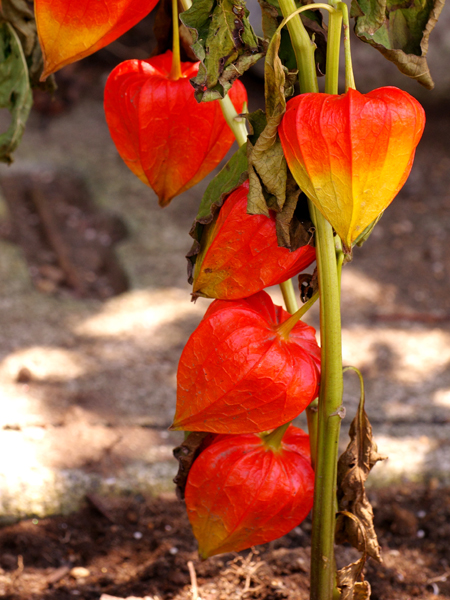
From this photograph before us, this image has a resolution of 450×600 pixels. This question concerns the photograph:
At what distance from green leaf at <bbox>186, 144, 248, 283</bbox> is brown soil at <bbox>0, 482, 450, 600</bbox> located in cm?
51

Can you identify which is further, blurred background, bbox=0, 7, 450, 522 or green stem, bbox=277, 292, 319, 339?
blurred background, bbox=0, 7, 450, 522

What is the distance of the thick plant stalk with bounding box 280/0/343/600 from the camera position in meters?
0.56

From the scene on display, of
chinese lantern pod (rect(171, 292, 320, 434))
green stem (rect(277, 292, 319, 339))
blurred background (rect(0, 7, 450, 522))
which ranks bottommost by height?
blurred background (rect(0, 7, 450, 522))

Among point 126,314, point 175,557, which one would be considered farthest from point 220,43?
point 126,314

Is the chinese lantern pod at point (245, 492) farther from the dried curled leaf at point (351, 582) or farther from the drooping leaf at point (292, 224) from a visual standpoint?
the drooping leaf at point (292, 224)

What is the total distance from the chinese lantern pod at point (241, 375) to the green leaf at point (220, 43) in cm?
21

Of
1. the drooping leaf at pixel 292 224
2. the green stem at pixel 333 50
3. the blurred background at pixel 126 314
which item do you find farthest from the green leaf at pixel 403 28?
the blurred background at pixel 126 314

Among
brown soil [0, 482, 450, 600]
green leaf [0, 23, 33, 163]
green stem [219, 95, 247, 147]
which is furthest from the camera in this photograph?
brown soil [0, 482, 450, 600]

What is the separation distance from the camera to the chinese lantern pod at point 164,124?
66cm

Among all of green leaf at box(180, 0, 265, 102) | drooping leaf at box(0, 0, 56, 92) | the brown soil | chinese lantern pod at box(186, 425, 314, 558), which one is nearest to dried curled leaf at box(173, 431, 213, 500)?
chinese lantern pod at box(186, 425, 314, 558)

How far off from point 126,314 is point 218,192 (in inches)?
46.8

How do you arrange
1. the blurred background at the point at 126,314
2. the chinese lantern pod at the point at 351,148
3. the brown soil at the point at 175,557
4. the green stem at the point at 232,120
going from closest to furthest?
the chinese lantern pod at the point at 351,148 < the green stem at the point at 232,120 < the brown soil at the point at 175,557 < the blurred background at the point at 126,314

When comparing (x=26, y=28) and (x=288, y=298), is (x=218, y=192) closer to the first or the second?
(x=288, y=298)

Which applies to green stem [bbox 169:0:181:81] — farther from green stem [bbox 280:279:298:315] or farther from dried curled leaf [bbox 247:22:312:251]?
green stem [bbox 280:279:298:315]
